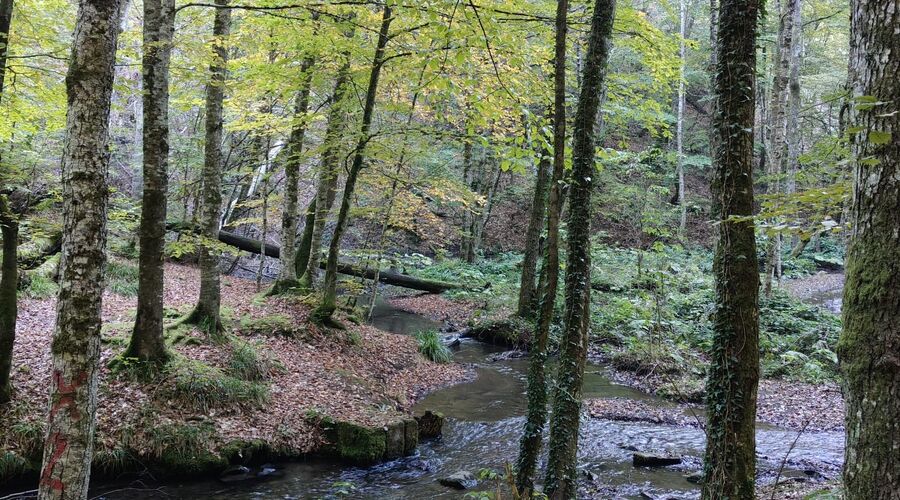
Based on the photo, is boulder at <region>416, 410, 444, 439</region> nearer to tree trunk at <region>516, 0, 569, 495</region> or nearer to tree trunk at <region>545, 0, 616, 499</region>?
tree trunk at <region>516, 0, 569, 495</region>

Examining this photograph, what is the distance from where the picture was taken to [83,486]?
3.82 m

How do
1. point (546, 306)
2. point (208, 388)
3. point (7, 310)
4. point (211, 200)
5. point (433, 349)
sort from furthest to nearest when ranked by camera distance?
point (433, 349) → point (211, 200) → point (208, 388) → point (7, 310) → point (546, 306)

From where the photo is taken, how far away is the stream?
6.72 meters

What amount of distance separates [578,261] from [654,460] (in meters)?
3.91

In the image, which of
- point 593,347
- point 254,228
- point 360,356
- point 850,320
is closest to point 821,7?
point 593,347

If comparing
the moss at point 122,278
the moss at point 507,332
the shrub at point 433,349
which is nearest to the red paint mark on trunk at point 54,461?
the moss at point 122,278

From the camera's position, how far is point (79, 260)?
382cm

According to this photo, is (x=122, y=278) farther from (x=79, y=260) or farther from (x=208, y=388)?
(x=79, y=260)

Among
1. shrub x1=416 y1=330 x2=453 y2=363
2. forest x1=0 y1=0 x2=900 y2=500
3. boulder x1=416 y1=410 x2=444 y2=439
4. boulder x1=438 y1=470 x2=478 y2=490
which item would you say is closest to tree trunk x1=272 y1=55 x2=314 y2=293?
forest x1=0 y1=0 x2=900 y2=500

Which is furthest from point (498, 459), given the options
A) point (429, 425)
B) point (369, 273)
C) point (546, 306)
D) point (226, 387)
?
point (369, 273)

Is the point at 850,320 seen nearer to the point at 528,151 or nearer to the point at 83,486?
the point at 528,151

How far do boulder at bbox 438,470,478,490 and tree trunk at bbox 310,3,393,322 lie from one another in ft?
18.0

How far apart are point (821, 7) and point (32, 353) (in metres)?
27.4

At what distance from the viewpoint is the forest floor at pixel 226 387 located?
21.4 ft
